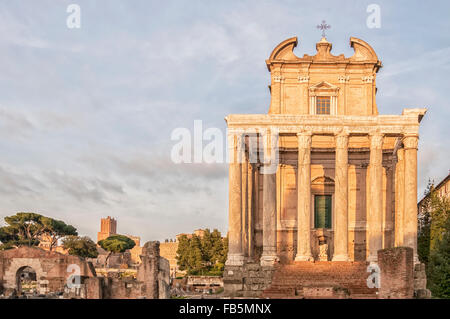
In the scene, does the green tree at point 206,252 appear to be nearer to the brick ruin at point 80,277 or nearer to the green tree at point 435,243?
the green tree at point 435,243

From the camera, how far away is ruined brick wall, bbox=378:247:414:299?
2389 cm

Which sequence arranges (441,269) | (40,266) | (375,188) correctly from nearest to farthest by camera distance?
(441,269) → (375,188) → (40,266)

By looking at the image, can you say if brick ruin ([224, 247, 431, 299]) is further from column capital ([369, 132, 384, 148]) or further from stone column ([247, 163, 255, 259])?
column capital ([369, 132, 384, 148])

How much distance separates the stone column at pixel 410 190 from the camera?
41250 millimetres

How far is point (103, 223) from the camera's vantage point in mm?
189875

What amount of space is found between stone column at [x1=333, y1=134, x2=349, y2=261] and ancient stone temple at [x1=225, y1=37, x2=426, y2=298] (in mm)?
63

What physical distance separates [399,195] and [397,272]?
2019cm

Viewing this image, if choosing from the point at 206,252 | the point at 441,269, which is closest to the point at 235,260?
the point at 441,269

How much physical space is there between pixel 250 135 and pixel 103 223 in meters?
153

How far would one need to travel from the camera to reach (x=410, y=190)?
41.6 m

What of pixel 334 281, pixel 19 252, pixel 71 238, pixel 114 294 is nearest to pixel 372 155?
pixel 334 281

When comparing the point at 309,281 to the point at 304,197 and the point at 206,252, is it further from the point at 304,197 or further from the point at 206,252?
the point at 206,252

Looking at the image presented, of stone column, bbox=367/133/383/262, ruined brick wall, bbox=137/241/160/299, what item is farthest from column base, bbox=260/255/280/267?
ruined brick wall, bbox=137/241/160/299
